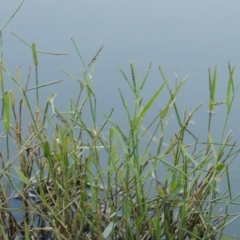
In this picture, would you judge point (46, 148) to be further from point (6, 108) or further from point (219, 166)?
point (219, 166)

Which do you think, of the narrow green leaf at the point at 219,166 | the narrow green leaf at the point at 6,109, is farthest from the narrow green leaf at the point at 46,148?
the narrow green leaf at the point at 219,166

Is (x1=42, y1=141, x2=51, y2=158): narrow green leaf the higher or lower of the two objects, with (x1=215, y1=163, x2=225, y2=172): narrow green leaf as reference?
higher

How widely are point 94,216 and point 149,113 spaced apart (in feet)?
1.99

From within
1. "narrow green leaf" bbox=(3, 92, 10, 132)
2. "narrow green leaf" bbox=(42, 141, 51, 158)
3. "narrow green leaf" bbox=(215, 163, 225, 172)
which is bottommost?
"narrow green leaf" bbox=(215, 163, 225, 172)

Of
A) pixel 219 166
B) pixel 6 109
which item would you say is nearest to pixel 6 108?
pixel 6 109

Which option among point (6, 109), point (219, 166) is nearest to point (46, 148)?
point (6, 109)

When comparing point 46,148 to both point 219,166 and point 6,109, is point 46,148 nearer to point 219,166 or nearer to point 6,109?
point 6,109

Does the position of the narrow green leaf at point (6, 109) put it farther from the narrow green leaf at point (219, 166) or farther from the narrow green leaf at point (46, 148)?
the narrow green leaf at point (219, 166)

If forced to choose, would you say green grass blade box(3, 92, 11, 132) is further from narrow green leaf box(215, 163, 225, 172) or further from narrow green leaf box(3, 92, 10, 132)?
narrow green leaf box(215, 163, 225, 172)

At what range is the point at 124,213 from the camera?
3.10 ft

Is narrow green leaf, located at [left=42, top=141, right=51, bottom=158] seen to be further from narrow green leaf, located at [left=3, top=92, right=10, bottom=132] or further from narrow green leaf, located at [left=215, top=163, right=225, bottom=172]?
narrow green leaf, located at [left=215, top=163, right=225, bottom=172]

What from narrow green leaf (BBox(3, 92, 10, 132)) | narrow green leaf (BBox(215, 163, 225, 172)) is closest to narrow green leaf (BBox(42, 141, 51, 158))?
narrow green leaf (BBox(3, 92, 10, 132))

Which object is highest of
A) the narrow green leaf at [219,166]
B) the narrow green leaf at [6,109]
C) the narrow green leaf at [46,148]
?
the narrow green leaf at [6,109]

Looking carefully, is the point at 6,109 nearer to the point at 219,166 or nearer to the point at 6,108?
the point at 6,108
